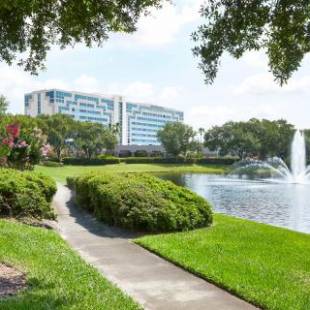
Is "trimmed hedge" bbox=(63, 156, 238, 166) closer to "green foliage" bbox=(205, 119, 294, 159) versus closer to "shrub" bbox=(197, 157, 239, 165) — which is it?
"shrub" bbox=(197, 157, 239, 165)

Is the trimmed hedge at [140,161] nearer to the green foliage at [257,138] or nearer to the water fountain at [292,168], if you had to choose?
the green foliage at [257,138]

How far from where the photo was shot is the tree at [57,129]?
8788 cm

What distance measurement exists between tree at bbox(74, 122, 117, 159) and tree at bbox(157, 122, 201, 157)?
34.8ft

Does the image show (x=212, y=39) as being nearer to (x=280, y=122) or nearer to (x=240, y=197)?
(x=240, y=197)

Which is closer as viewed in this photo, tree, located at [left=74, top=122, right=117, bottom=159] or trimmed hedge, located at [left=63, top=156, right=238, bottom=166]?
trimmed hedge, located at [left=63, top=156, right=238, bottom=166]

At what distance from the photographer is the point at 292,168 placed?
237 ft

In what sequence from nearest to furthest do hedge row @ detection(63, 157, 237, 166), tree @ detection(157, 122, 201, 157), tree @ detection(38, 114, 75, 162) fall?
hedge row @ detection(63, 157, 237, 166) < tree @ detection(38, 114, 75, 162) < tree @ detection(157, 122, 201, 157)

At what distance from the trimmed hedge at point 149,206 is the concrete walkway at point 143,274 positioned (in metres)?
0.53

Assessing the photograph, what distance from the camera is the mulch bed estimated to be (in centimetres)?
752

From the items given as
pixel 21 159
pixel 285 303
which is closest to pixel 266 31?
pixel 285 303

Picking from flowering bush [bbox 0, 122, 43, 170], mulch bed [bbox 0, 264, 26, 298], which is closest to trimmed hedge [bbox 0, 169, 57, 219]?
mulch bed [bbox 0, 264, 26, 298]

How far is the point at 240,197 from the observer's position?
1243 inches

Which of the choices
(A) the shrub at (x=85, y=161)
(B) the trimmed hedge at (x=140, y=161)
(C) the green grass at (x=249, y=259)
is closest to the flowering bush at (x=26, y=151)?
(C) the green grass at (x=249, y=259)

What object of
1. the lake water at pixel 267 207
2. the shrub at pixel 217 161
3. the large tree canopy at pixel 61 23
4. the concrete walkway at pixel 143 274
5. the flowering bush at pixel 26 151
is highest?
the large tree canopy at pixel 61 23
